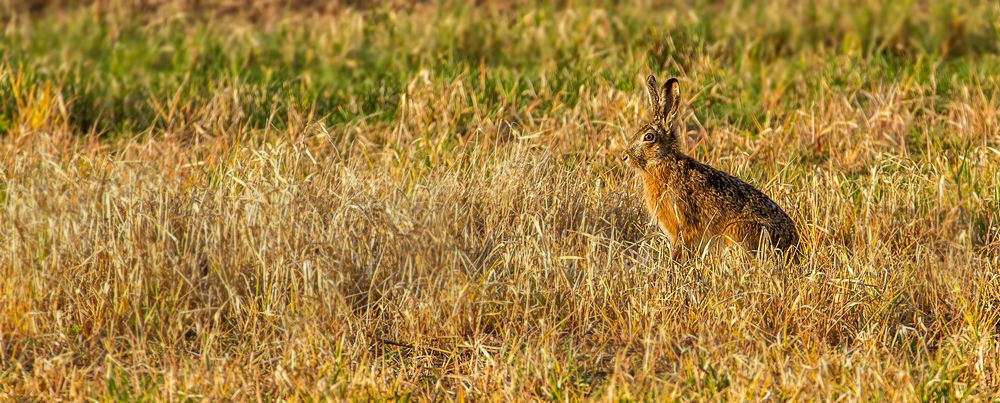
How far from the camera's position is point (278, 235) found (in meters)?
4.25

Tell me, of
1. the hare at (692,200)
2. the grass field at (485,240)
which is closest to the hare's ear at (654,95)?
the hare at (692,200)

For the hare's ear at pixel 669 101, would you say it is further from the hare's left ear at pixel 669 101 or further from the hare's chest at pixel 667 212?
the hare's chest at pixel 667 212

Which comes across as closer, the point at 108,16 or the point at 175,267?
the point at 175,267

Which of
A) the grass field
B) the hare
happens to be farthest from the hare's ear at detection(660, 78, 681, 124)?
the grass field

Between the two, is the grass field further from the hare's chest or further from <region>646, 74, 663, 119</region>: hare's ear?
<region>646, 74, 663, 119</region>: hare's ear

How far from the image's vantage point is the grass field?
3.78m

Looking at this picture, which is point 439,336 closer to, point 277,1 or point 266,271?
point 266,271

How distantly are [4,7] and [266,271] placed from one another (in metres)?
6.65

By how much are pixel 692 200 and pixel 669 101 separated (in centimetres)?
48

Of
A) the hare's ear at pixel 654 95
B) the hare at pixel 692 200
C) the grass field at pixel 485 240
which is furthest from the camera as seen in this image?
the hare's ear at pixel 654 95

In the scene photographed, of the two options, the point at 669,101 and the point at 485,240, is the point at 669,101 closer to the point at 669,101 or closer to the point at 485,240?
the point at 669,101

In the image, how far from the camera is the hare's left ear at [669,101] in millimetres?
4855

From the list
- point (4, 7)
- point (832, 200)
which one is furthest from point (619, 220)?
point (4, 7)

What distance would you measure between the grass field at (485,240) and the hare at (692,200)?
11 centimetres
